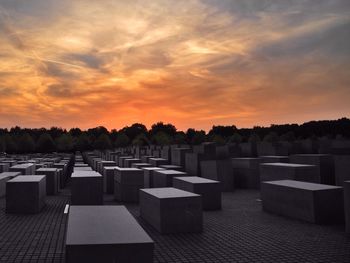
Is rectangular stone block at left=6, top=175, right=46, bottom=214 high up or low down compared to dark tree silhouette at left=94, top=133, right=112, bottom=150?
down

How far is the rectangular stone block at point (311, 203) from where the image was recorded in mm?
12297

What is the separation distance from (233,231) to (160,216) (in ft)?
7.58

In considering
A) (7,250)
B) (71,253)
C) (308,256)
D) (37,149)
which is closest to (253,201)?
(308,256)

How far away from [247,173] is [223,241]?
1457 cm

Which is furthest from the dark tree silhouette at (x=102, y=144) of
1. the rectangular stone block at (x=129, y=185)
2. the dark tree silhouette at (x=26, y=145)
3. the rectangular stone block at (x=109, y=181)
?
the rectangular stone block at (x=129, y=185)

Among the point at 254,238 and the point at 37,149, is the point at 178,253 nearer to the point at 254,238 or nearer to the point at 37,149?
the point at 254,238

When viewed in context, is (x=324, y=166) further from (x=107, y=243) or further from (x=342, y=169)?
(x=107, y=243)

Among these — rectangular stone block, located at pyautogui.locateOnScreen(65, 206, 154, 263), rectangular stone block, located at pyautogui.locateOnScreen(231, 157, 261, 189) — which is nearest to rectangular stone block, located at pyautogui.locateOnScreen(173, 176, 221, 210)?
rectangular stone block, located at pyautogui.locateOnScreen(65, 206, 154, 263)

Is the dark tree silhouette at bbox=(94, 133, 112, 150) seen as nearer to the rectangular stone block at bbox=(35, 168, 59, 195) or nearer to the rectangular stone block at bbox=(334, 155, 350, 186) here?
the rectangular stone block at bbox=(35, 168, 59, 195)

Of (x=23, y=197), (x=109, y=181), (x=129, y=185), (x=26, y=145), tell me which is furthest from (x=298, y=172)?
(x=26, y=145)

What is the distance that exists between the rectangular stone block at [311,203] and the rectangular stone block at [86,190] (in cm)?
759

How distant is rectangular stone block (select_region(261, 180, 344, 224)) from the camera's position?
12.3m

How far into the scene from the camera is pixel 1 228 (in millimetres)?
11734

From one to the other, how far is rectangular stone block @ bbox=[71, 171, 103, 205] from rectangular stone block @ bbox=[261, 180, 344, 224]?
759 cm
